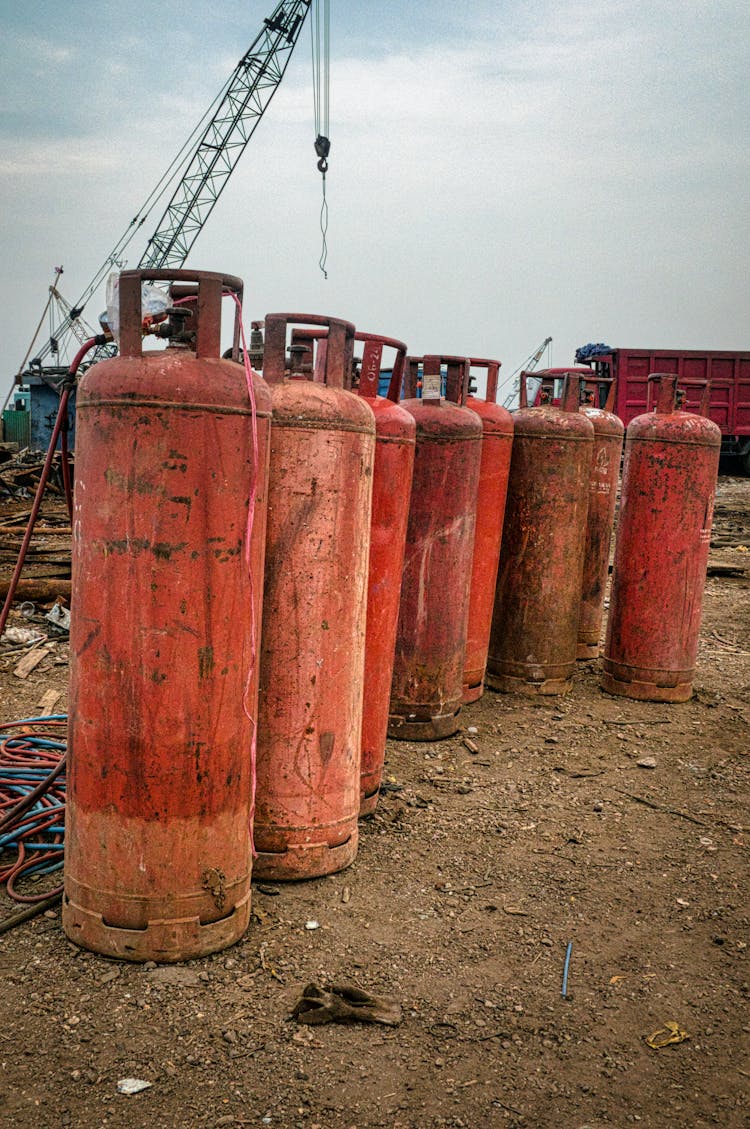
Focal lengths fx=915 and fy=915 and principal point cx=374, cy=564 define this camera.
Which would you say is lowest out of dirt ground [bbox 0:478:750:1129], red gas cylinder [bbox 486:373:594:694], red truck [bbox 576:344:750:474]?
dirt ground [bbox 0:478:750:1129]

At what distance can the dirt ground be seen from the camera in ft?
6.88

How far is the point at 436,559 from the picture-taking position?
14.7ft

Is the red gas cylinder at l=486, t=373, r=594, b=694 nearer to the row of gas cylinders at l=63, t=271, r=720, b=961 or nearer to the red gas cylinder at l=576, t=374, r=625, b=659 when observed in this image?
the red gas cylinder at l=576, t=374, r=625, b=659

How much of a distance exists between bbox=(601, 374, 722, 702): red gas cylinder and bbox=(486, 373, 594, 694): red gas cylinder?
29cm

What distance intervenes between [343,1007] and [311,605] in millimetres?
1197

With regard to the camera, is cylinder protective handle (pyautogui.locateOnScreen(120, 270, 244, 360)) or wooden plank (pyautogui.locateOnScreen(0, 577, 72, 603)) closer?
cylinder protective handle (pyautogui.locateOnScreen(120, 270, 244, 360))

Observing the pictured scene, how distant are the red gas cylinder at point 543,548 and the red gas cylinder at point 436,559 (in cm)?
86

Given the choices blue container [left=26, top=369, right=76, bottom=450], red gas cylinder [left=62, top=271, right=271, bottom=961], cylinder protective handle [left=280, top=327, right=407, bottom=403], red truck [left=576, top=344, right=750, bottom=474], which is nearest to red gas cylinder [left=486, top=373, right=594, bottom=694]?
cylinder protective handle [left=280, top=327, right=407, bottom=403]

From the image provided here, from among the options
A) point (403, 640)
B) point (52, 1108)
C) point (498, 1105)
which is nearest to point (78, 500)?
point (52, 1108)

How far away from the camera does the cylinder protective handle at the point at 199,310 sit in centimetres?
248

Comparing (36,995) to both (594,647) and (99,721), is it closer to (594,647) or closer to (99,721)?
(99,721)

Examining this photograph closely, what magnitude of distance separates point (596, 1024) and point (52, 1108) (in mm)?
1365

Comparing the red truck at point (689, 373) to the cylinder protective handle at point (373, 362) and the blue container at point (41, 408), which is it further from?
the cylinder protective handle at point (373, 362)

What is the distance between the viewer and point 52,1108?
202 centimetres
